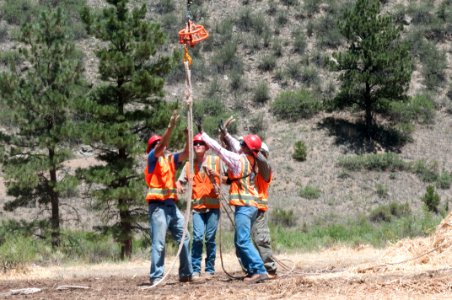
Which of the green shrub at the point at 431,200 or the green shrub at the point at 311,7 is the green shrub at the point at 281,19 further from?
the green shrub at the point at 431,200

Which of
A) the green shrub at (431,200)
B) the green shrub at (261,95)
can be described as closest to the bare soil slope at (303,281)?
the green shrub at (431,200)

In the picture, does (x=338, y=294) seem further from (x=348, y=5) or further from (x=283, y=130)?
(x=348, y=5)

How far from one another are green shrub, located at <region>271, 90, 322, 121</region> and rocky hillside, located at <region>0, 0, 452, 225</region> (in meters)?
0.40

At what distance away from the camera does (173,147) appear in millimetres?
23062

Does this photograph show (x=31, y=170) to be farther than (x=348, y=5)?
No

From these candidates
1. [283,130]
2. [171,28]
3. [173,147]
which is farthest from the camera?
[171,28]

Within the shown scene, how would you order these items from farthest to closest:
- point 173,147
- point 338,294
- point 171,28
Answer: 1. point 171,28
2. point 173,147
3. point 338,294

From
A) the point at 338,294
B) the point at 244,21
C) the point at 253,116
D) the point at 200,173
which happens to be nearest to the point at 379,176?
the point at 253,116

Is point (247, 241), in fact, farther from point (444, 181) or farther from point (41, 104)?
point (444, 181)

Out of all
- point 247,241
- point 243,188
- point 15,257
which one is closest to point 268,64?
point 15,257

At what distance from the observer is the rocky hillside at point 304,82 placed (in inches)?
1490

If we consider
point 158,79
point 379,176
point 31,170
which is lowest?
point 379,176

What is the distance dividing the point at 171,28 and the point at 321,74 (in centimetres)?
914

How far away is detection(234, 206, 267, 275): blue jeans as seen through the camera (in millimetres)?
Answer: 11570
